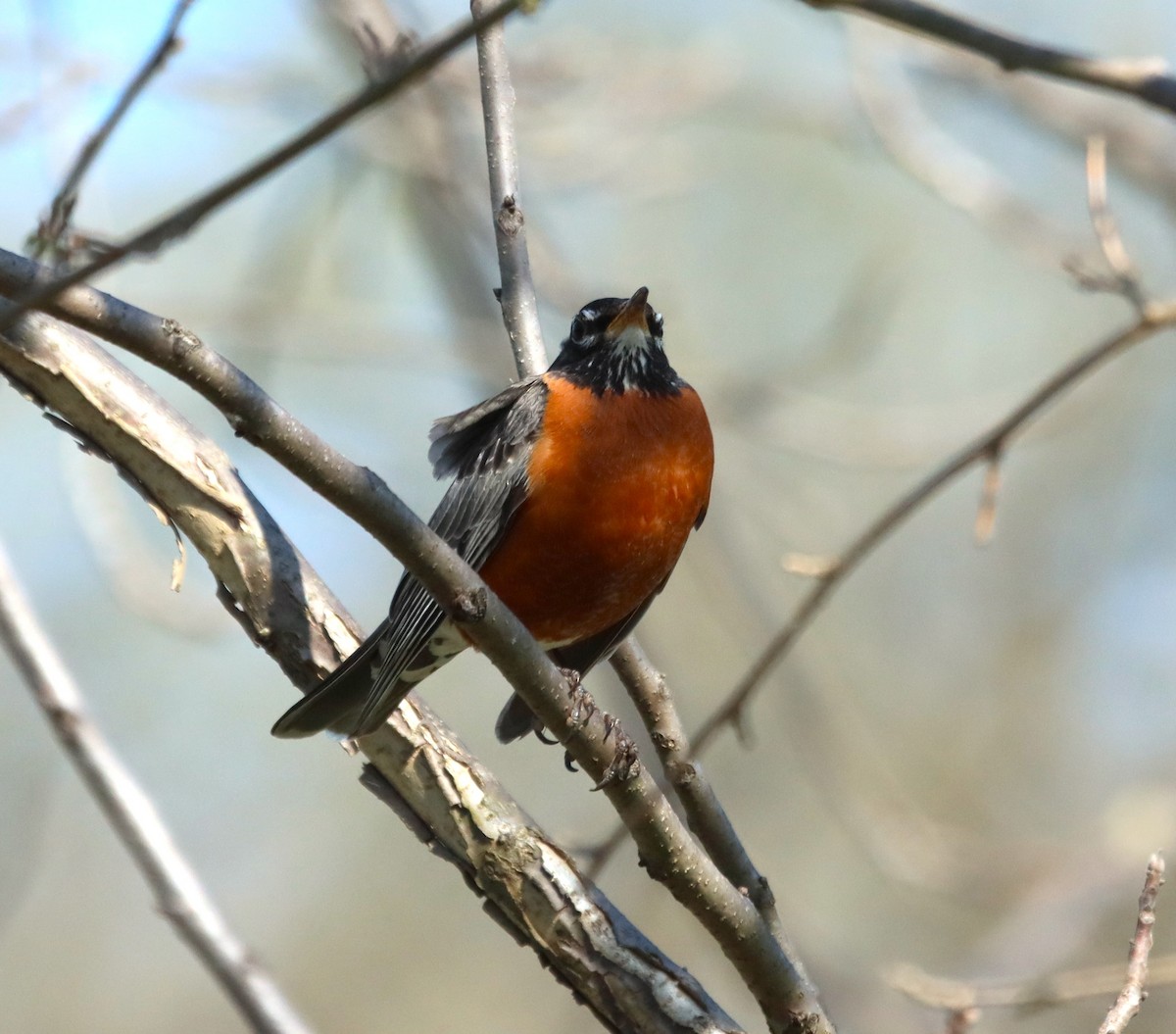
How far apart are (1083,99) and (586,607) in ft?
18.7

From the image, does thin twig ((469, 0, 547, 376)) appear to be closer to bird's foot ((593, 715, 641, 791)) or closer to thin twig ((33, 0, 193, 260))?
bird's foot ((593, 715, 641, 791))

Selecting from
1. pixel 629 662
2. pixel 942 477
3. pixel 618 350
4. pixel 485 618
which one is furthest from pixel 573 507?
pixel 485 618

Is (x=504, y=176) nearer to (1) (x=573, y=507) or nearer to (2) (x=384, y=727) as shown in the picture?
(1) (x=573, y=507)

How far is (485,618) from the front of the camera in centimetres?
327

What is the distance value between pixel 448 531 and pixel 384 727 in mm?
1070

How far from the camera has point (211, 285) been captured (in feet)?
30.2

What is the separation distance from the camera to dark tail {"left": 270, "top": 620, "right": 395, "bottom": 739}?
4465 millimetres

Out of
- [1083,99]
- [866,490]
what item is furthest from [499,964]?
[1083,99]

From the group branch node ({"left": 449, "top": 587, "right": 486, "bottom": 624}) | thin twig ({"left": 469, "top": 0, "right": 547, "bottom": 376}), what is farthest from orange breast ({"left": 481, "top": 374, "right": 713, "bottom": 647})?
branch node ({"left": 449, "top": 587, "right": 486, "bottom": 624})

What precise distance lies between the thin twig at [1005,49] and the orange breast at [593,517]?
295cm

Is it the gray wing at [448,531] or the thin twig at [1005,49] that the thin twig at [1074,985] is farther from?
the thin twig at [1005,49]

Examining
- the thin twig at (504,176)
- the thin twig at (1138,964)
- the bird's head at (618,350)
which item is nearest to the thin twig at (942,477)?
the thin twig at (1138,964)

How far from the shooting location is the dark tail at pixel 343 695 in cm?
446

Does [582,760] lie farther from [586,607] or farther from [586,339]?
[586,339]
